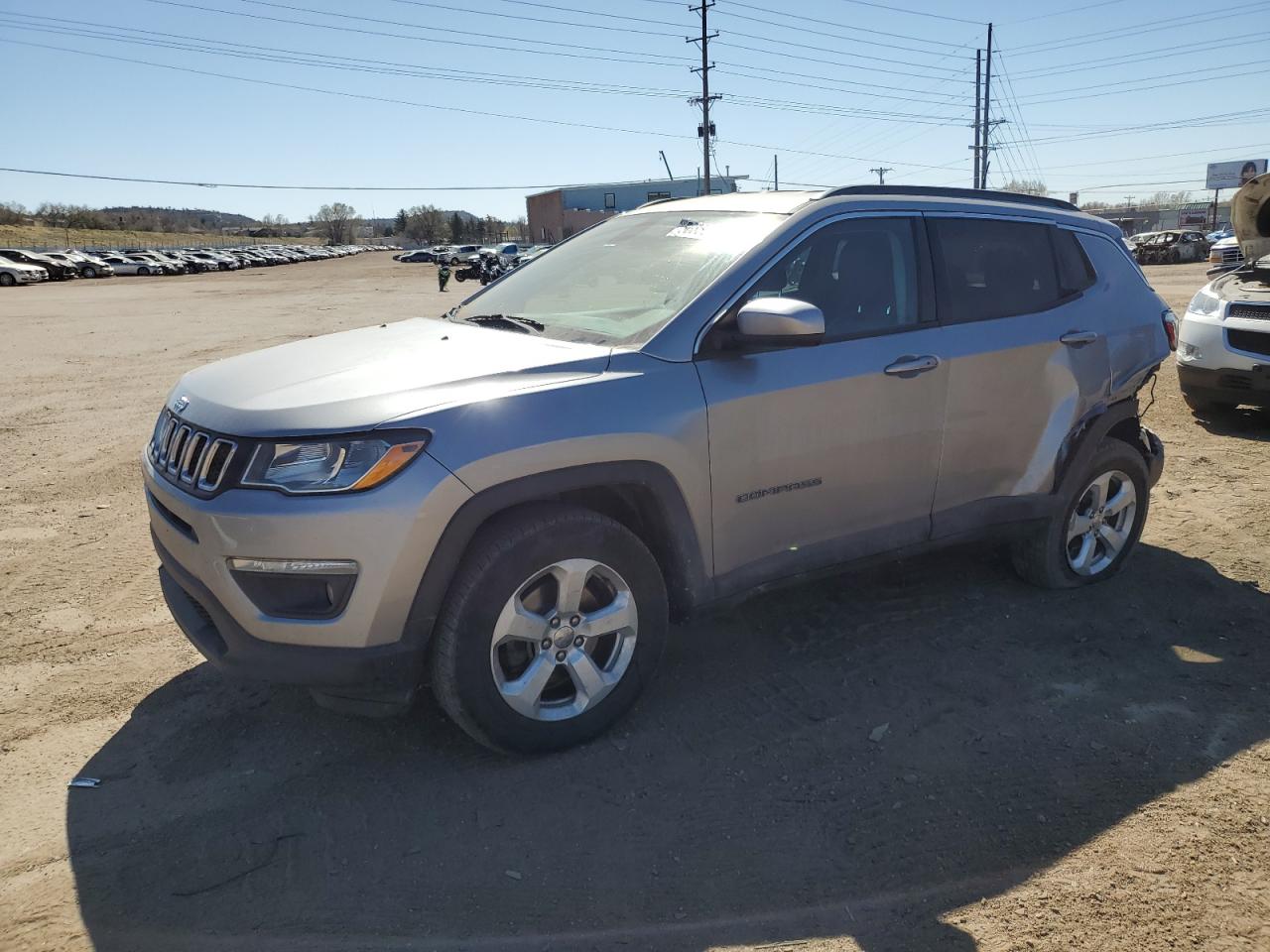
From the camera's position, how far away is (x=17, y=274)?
43.9 m

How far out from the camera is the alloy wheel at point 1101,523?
4.72 metres

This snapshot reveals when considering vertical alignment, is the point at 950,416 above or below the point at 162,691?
above

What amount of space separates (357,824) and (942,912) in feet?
5.68

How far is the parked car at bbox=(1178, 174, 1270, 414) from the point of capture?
779 centimetres

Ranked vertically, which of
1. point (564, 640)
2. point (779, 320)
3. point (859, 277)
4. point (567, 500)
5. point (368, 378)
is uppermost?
point (859, 277)

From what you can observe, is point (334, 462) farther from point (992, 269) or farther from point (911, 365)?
point (992, 269)

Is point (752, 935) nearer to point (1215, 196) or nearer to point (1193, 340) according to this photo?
point (1193, 340)

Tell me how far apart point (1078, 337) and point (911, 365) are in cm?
114

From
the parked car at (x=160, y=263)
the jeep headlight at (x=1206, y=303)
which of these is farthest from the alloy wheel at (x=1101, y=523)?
the parked car at (x=160, y=263)

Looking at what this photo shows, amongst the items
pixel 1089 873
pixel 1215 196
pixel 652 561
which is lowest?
pixel 1089 873

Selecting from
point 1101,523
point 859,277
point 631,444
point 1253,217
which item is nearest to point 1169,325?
point 1101,523

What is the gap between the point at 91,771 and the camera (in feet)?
10.6

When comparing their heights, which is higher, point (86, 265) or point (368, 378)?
point (86, 265)

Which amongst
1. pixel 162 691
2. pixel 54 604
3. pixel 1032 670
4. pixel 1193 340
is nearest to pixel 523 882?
pixel 162 691
